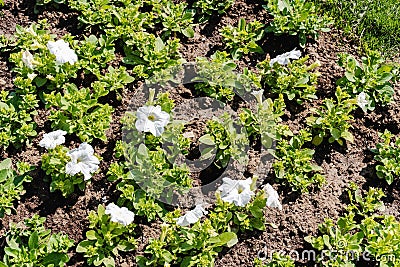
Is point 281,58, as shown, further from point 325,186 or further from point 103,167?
point 103,167

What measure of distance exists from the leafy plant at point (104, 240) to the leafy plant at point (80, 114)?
0.64 m

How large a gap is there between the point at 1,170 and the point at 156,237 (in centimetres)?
122

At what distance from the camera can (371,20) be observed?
17.8 feet

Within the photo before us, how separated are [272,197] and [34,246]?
5.38ft

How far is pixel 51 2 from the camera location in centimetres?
526

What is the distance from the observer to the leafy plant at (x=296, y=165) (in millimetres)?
4281

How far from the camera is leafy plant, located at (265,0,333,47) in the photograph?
16.5 ft

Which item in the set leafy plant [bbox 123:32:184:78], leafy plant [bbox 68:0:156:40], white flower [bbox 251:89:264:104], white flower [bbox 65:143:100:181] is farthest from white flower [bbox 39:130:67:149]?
white flower [bbox 251:89:264:104]

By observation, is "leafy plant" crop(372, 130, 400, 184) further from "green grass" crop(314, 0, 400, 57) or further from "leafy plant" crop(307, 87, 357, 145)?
"green grass" crop(314, 0, 400, 57)

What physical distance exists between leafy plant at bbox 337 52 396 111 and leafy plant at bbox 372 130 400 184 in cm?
33

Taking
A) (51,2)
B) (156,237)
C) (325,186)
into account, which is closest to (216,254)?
(156,237)

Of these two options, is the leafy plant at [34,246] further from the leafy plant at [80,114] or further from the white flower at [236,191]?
the white flower at [236,191]

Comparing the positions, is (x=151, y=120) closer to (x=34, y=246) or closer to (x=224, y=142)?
(x=224, y=142)

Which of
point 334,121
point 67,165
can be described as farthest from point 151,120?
point 334,121
